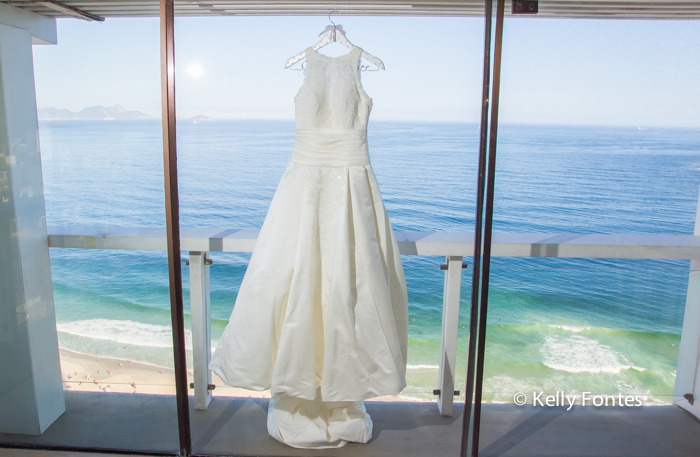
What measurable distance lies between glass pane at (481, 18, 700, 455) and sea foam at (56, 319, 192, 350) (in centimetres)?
129

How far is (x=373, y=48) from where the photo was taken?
183 cm

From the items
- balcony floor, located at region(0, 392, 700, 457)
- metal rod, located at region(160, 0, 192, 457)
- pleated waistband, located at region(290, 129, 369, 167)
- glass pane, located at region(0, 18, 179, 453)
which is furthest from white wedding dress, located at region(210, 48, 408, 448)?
glass pane, located at region(0, 18, 179, 453)

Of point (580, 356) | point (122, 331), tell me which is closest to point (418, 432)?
point (580, 356)

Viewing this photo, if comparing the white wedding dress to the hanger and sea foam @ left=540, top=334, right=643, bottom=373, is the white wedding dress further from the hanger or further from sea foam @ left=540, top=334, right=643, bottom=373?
sea foam @ left=540, top=334, right=643, bottom=373

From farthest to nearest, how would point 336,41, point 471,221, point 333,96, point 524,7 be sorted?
point 471,221 → point 336,41 → point 333,96 → point 524,7

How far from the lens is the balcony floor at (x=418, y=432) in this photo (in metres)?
1.87

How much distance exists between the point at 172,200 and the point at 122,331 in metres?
0.65

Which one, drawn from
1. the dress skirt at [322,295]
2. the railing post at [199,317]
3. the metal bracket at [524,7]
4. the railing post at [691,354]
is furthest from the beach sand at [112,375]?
the railing post at [691,354]

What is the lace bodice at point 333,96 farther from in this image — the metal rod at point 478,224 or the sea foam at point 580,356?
the sea foam at point 580,356

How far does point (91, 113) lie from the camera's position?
1.79 m

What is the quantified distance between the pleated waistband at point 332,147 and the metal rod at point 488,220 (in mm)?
427

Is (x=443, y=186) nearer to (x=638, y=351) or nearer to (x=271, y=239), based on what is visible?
(x=271, y=239)

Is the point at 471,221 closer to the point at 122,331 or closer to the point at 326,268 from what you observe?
the point at 326,268

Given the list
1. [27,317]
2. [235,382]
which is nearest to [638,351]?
[235,382]
